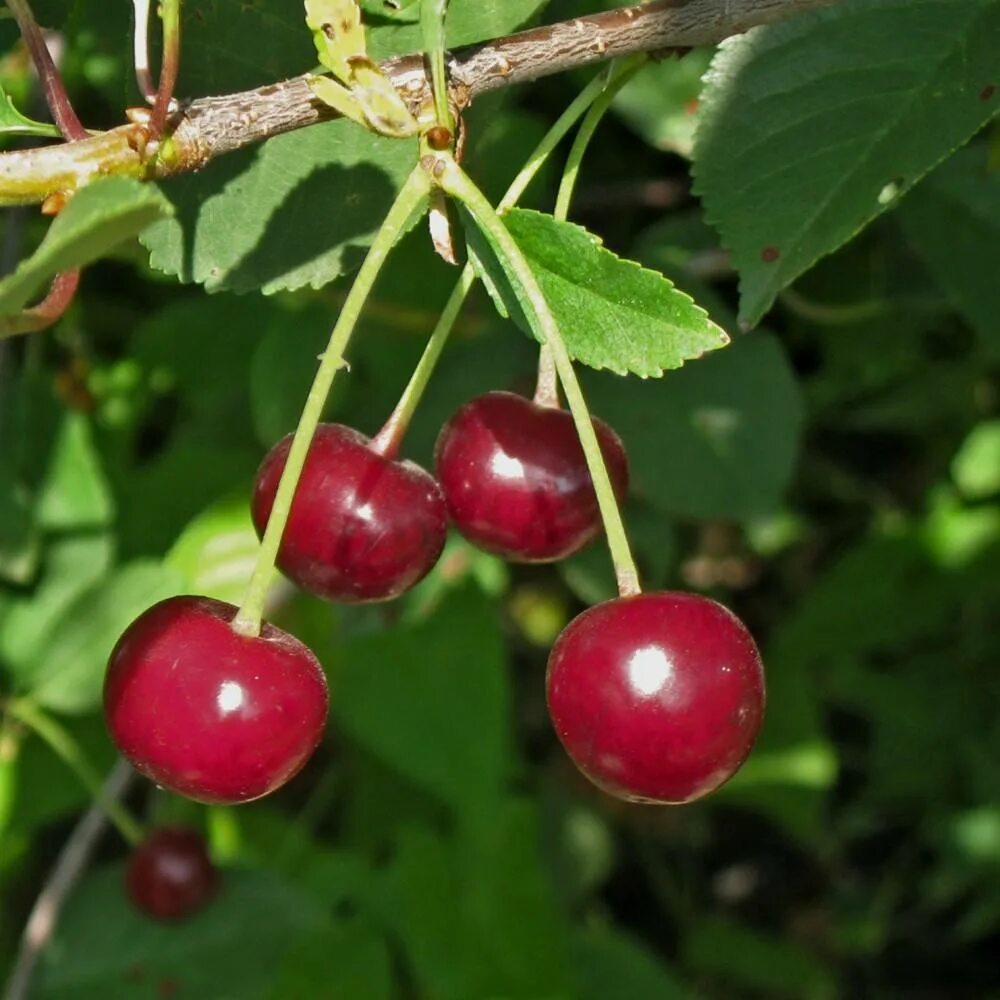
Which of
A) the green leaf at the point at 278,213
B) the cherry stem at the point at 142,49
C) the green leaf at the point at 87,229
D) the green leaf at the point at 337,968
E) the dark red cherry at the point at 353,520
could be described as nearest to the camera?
the green leaf at the point at 87,229

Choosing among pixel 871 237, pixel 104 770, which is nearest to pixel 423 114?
pixel 871 237

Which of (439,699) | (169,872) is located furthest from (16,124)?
(439,699)

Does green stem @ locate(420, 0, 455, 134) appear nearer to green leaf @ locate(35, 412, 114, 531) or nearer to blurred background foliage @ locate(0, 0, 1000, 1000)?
Result: blurred background foliage @ locate(0, 0, 1000, 1000)

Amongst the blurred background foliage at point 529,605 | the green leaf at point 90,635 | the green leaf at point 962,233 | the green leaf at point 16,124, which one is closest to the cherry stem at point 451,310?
the green leaf at point 16,124

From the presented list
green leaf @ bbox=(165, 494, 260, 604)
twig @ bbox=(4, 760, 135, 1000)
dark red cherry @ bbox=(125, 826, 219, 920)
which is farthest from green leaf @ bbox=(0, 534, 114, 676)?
dark red cherry @ bbox=(125, 826, 219, 920)

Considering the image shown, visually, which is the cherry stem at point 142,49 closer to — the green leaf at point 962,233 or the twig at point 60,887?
the green leaf at point 962,233

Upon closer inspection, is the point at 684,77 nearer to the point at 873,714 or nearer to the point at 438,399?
the point at 438,399
